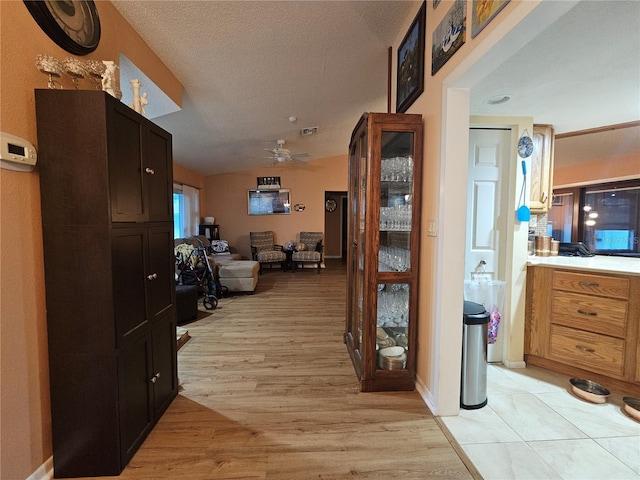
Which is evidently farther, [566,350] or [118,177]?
[566,350]

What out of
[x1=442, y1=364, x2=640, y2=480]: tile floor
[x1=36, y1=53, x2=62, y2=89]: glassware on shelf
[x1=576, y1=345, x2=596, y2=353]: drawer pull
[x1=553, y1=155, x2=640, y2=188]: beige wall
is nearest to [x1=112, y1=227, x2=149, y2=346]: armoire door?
[x1=36, y1=53, x2=62, y2=89]: glassware on shelf

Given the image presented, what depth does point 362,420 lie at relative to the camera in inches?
68.7

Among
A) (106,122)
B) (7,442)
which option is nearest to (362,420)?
(7,442)

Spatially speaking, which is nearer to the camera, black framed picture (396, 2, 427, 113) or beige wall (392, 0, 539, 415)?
beige wall (392, 0, 539, 415)

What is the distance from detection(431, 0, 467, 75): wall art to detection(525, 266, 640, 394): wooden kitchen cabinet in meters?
1.88

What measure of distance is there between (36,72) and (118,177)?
58 centimetres

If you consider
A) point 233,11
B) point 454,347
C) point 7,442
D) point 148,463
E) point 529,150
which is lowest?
point 148,463

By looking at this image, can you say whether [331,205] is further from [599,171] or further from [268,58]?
[268,58]

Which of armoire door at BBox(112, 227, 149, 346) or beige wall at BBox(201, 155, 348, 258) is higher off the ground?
beige wall at BBox(201, 155, 348, 258)

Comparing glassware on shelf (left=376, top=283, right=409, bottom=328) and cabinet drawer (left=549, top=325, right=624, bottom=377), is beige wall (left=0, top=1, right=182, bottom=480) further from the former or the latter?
cabinet drawer (left=549, top=325, right=624, bottom=377)

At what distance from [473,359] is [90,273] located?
230cm

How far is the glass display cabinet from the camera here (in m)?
1.94

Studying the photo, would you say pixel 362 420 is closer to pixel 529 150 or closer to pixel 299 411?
pixel 299 411

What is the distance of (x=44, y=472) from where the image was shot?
1.31 m
